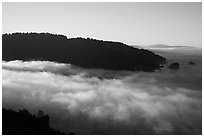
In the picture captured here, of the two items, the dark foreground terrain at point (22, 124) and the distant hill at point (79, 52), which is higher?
the distant hill at point (79, 52)

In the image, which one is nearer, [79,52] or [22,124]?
[22,124]

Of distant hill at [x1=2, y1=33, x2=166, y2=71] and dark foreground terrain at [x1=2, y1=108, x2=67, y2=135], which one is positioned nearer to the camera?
dark foreground terrain at [x1=2, y1=108, x2=67, y2=135]

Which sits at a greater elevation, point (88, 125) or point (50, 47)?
point (50, 47)

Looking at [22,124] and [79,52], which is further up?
[79,52]

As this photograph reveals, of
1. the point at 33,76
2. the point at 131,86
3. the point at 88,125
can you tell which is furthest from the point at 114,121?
the point at 33,76

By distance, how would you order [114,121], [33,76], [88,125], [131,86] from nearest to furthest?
1. [88,125]
2. [114,121]
3. [131,86]
4. [33,76]

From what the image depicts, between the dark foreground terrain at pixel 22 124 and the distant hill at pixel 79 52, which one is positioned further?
the distant hill at pixel 79 52

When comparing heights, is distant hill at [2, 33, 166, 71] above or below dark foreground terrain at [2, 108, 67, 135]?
above

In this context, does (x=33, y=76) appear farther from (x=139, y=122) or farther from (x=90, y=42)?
(x=139, y=122)
